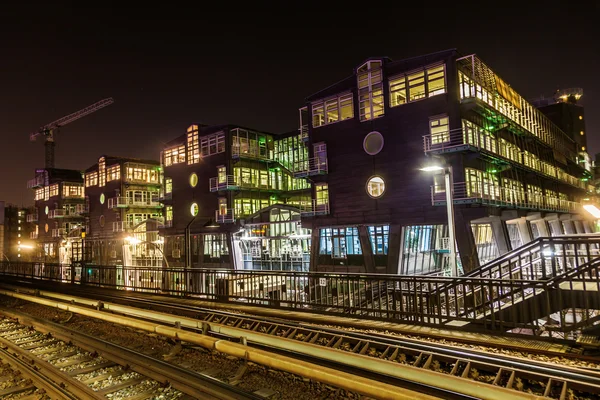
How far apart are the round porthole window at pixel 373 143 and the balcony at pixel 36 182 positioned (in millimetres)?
68598

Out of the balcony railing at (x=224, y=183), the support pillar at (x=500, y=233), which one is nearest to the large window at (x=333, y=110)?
the balcony railing at (x=224, y=183)

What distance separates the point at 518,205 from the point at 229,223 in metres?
27.3

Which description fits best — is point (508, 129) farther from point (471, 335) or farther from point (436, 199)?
point (471, 335)

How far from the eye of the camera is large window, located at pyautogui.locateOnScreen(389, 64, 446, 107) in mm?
27625

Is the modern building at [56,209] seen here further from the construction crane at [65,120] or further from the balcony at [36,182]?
the construction crane at [65,120]

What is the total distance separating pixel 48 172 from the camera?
241 feet

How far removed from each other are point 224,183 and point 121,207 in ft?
74.8

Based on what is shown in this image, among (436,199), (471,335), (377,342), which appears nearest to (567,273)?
(471,335)

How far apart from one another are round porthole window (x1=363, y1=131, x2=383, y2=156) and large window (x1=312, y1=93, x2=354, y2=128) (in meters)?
2.66

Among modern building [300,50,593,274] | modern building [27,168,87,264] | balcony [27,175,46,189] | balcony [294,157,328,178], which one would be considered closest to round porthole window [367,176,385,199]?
modern building [300,50,593,274]

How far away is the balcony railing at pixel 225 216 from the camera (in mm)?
41469

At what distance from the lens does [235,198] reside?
4328cm

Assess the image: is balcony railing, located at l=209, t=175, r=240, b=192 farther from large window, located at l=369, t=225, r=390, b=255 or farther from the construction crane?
the construction crane

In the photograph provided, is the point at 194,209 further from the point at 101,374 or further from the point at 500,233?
the point at 101,374
